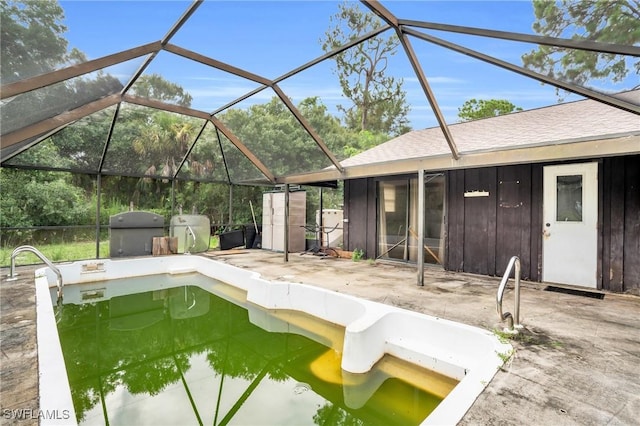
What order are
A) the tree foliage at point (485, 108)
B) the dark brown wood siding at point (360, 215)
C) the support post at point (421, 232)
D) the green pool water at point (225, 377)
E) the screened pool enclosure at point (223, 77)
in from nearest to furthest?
the green pool water at point (225, 377) → the screened pool enclosure at point (223, 77) → the support post at point (421, 232) → the dark brown wood siding at point (360, 215) → the tree foliage at point (485, 108)

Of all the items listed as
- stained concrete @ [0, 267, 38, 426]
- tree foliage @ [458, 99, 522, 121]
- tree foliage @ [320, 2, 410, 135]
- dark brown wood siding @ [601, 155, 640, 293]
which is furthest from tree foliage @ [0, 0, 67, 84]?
tree foliage @ [458, 99, 522, 121]

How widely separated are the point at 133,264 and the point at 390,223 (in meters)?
6.25

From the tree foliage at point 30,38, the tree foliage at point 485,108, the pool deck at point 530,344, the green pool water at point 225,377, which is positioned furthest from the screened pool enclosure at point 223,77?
the tree foliage at point 485,108

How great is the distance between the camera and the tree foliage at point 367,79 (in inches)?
468

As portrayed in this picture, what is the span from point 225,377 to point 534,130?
6125 millimetres

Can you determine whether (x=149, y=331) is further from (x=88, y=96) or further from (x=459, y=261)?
(x=459, y=261)

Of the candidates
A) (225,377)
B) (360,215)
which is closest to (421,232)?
(360,215)

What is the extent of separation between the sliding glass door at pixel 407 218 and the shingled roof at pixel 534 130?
2.66 feet

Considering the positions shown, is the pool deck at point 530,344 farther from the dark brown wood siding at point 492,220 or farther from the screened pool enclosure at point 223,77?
the screened pool enclosure at point 223,77

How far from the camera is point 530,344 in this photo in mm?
2809

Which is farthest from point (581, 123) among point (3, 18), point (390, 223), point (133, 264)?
point (133, 264)

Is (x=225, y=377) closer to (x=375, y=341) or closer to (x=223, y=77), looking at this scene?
(x=375, y=341)

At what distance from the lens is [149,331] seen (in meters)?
4.48

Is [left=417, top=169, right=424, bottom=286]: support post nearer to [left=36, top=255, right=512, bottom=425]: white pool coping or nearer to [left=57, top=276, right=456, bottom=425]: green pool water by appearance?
[left=36, top=255, right=512, bottom=425]: white pool coping
